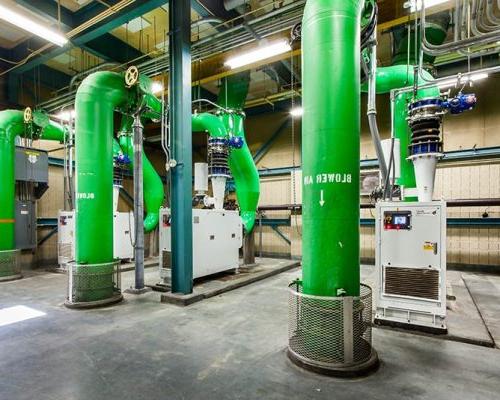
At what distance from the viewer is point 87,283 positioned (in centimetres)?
384

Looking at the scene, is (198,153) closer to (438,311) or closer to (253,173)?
(253,173)

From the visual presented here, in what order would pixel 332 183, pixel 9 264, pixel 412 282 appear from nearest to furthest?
pixel 332 183 < pixel 412 282 < pixel 9 264

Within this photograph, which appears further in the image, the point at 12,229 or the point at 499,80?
the point at 499,80

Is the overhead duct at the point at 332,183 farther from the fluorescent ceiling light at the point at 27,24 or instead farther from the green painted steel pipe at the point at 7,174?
the green painted steel pipe at the point at 7,174

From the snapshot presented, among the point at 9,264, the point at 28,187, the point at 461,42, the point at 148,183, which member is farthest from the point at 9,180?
the point at 461,42

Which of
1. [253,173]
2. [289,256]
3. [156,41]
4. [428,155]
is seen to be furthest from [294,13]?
[289,256]

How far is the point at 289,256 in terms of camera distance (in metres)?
8.25

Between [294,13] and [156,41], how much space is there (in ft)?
11.1

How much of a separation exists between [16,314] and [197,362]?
2.65 m

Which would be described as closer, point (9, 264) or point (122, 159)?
point (9, 264)

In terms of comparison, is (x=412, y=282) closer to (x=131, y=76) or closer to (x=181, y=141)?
(x=181, y=141)

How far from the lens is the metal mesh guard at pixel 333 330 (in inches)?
85.4

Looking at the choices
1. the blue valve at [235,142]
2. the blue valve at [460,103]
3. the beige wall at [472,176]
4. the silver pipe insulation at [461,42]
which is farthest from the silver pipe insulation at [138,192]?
the beige wall at [472,176]

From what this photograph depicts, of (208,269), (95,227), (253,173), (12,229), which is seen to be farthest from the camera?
(253,173)
